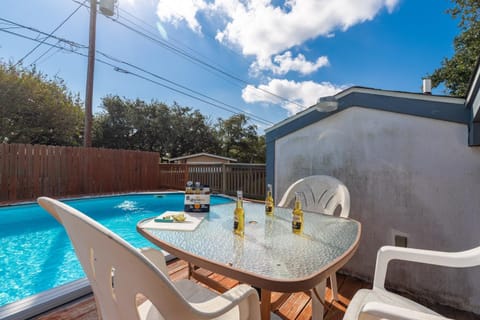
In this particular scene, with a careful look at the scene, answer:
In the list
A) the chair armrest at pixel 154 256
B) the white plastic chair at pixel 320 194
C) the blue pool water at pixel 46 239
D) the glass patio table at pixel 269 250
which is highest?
the white plastic chair at pixel 320 194

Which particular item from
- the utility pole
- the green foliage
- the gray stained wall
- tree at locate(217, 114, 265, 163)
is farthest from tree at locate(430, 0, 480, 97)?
the green foliage

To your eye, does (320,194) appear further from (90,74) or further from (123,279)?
(90,74)

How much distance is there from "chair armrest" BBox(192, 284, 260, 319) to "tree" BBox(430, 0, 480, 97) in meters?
9.09

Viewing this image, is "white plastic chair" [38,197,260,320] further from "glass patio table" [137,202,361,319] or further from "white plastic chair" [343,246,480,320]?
"white plastic chair" [343,246,480,320]

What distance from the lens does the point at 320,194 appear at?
90.8 inches

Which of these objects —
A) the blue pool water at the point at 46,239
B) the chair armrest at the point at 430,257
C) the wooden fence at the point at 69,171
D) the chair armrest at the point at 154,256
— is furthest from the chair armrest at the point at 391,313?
the wooden fence at the point at 69,171

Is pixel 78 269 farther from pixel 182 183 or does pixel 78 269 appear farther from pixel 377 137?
pixel 182 183

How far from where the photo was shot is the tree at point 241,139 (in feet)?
64.1

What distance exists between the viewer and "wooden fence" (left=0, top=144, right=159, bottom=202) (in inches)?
254

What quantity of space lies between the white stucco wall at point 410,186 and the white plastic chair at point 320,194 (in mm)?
354

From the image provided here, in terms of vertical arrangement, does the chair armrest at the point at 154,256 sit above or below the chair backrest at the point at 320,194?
below

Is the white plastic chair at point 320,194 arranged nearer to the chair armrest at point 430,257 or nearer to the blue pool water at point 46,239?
the chair armrest at point 430,257

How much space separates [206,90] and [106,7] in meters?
8.51

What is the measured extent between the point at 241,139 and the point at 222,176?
41.6 feet
